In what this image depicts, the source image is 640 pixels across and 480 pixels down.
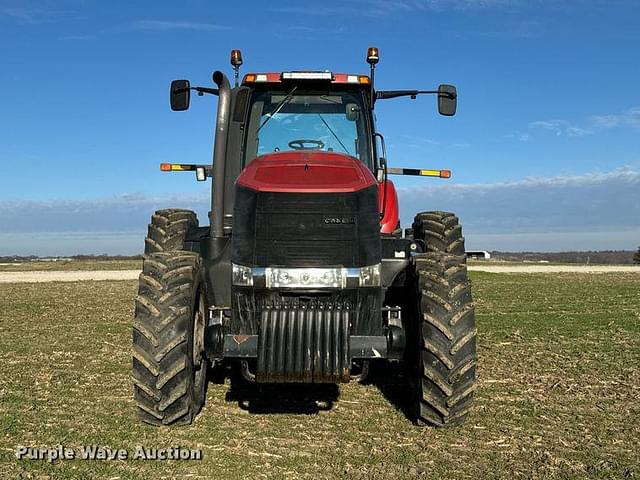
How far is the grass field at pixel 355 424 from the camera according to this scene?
5.01 m

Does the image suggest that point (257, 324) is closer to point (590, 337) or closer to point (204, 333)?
point (204, 333)

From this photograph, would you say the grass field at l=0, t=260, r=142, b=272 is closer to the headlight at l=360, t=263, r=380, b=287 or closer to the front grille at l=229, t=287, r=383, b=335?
the front grille at l=229, t=287, r=383, b=335

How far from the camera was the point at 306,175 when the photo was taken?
19.8 feet

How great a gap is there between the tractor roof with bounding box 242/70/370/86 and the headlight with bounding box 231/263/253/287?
7.11ft

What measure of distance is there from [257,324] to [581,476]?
2.76 m

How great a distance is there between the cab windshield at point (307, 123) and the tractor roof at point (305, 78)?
0.19 metres

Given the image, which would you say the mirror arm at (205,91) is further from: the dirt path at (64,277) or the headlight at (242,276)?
the dirt path at (64,277)

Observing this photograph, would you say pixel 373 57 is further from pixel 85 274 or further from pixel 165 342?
Result: pixel 85 274

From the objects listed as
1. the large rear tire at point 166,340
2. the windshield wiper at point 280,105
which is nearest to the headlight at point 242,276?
the large rear tire at point 166,340

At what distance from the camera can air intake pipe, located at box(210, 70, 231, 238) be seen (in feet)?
21.1

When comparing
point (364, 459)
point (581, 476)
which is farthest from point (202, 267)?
point (581, 476)

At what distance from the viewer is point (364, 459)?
17.1 ft

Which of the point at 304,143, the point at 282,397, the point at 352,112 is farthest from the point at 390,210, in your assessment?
→ the point at 282,397

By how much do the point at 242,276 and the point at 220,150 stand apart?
125 cm
